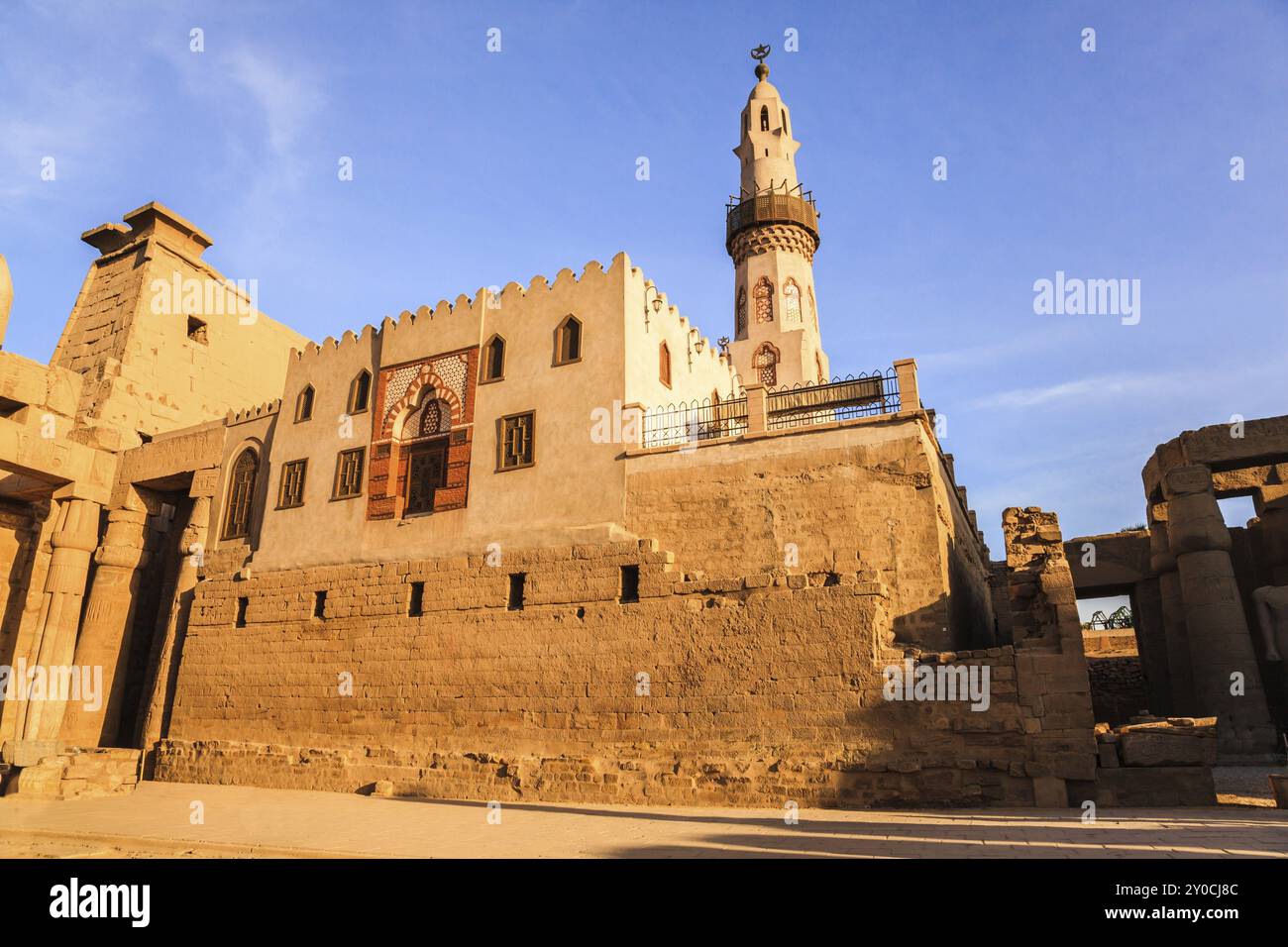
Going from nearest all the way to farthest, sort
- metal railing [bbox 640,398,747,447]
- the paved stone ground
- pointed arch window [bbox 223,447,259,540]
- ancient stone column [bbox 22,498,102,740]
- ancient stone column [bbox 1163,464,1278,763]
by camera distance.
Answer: the paved stone ground → ancient stone column [bbox 1163,464,1278,763] → metal railing [bbox 640,398,747,447] → ancient stone column [bbox 22,498,102,740] → pointed arch window [bbox 223,447,259,540]

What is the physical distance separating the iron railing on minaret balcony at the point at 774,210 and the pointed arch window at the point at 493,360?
10.4 meters

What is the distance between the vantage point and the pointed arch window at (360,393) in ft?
59.2

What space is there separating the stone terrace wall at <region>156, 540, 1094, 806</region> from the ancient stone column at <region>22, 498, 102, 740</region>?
3306 millimetres

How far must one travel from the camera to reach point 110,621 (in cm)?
1919

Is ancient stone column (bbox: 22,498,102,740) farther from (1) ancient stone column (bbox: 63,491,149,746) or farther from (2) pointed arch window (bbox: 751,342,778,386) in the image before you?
(2) pointed arch window (bbox: 751,342,778,386)

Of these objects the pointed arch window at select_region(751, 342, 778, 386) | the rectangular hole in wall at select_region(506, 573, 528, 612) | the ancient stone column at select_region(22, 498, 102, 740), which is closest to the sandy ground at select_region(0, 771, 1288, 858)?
the rectangular hole in wall at select_region(506, 573, 528, 612)

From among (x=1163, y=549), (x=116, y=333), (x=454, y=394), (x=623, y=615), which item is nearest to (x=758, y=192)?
(x=454, y=394)

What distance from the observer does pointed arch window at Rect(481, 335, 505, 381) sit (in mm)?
16297

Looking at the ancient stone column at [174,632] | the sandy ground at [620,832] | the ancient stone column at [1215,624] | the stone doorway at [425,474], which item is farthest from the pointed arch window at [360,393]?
the ancient stone column at [1215,624]

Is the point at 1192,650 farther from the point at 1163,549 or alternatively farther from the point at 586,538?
the point at 586,538

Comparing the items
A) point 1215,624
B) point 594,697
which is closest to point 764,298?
point 1215,624

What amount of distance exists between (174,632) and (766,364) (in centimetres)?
1638

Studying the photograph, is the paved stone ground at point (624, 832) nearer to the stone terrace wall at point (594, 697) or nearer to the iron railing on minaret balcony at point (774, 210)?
the stone terrace wall at point (594, 697)
